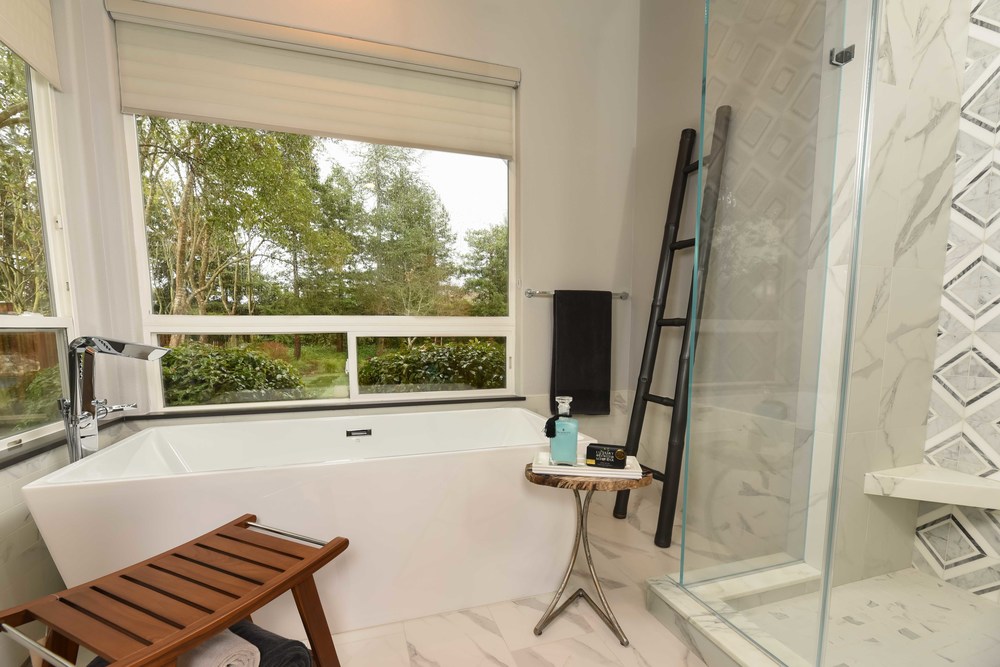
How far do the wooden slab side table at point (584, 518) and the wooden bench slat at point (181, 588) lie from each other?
2.75ft

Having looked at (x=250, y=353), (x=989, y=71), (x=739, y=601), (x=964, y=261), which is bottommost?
(x=739, y=601)

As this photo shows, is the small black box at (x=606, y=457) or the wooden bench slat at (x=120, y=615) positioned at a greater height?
the small black box at (x=606, y=457)

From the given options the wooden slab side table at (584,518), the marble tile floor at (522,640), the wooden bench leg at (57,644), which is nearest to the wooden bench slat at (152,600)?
the wooden bench leg at (57,644)

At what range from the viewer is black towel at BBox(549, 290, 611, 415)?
259cm

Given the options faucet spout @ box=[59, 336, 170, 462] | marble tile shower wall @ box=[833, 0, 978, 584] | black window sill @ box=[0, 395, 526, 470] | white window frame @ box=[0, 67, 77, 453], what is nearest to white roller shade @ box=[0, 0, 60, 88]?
white window frame @ box=[0, 67, 77, 453]

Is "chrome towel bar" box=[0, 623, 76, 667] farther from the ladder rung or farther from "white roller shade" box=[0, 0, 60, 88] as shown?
the ladder rung

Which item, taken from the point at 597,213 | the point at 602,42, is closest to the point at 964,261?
the point at 597,213

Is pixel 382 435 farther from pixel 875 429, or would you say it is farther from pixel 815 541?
pixel 875 429

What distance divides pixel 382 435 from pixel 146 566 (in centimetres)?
117

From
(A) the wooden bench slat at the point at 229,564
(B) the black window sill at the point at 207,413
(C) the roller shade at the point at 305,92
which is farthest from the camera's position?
(C) the roller shade at the point at 305,92

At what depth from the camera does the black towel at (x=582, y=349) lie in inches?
102

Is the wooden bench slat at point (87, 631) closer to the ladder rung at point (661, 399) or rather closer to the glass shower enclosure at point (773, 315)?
the glass shower enclosure at point (773, 315)

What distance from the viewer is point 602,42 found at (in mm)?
2643

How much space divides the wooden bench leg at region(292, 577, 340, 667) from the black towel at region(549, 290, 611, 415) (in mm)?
1688
